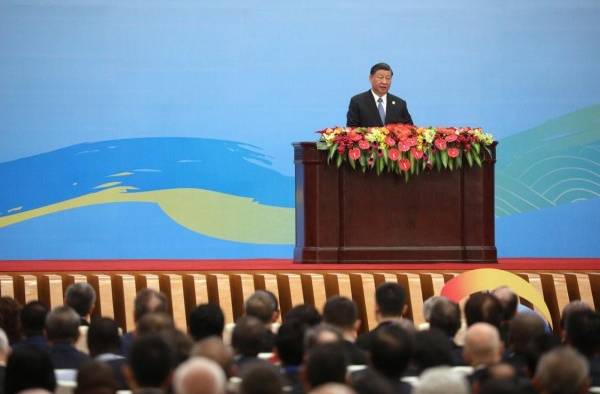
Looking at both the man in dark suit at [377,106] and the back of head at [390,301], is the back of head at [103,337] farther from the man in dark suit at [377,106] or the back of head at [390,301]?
the man in dark suit at [377,106]

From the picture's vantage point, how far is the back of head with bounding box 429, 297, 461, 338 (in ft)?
18.1

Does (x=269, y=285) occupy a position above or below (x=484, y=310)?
below

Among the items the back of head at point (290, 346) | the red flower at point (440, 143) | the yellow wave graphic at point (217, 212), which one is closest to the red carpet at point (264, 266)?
the red flower at point (440, 143)

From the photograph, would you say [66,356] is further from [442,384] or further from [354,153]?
[354,153]

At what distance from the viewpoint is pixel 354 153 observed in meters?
8.36

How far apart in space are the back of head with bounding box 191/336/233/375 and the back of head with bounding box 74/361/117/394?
0.43 m

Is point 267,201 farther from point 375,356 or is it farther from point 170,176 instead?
point 375,356

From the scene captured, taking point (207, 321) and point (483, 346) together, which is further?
point (207, 321)

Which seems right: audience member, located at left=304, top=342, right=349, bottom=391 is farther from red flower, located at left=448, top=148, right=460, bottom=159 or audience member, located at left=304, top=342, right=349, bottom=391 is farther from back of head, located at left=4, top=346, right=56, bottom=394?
red flower, located at left=448, top=148, right=460, bottom=159

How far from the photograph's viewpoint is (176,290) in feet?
26.7

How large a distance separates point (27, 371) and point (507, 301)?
8.39 ft

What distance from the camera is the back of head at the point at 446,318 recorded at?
5.50m

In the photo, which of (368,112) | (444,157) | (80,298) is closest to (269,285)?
(444,157)

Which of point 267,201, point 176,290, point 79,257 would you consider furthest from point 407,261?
point 79,257
